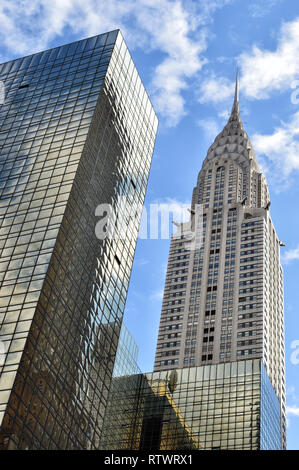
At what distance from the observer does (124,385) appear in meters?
111

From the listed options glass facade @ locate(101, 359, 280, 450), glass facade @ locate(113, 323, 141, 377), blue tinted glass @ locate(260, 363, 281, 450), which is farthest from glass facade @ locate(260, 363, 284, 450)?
glass facade @ locate(113, 323, 141, 377)

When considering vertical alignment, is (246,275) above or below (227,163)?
below

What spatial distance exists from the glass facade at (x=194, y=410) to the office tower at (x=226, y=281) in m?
30.2

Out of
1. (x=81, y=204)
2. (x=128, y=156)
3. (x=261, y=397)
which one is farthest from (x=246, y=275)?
(x=81, y=204)

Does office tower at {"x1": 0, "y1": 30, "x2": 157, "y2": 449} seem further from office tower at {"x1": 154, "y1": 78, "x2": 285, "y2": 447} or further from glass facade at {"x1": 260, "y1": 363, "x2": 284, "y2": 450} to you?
office tower at {"x1": 154, "y1": 78, "x2": 285, "y2": 447}

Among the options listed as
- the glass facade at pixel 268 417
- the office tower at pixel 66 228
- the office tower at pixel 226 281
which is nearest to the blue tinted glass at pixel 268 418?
the glass facade at pixel 268 417

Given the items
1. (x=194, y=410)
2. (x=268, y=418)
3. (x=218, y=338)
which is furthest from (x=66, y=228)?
(x=218, y=338)

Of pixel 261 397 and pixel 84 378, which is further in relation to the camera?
pixel 261 397

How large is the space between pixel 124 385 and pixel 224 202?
83.2 metres

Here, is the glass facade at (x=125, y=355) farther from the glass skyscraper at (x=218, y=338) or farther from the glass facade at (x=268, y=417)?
the glass facade at (x=268, y=417)

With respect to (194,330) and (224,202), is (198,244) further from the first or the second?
(194,330)

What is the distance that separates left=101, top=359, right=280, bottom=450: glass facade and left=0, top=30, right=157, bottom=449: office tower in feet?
94.8

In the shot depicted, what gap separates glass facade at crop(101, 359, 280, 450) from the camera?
347 ft

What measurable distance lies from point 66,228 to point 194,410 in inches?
1816
